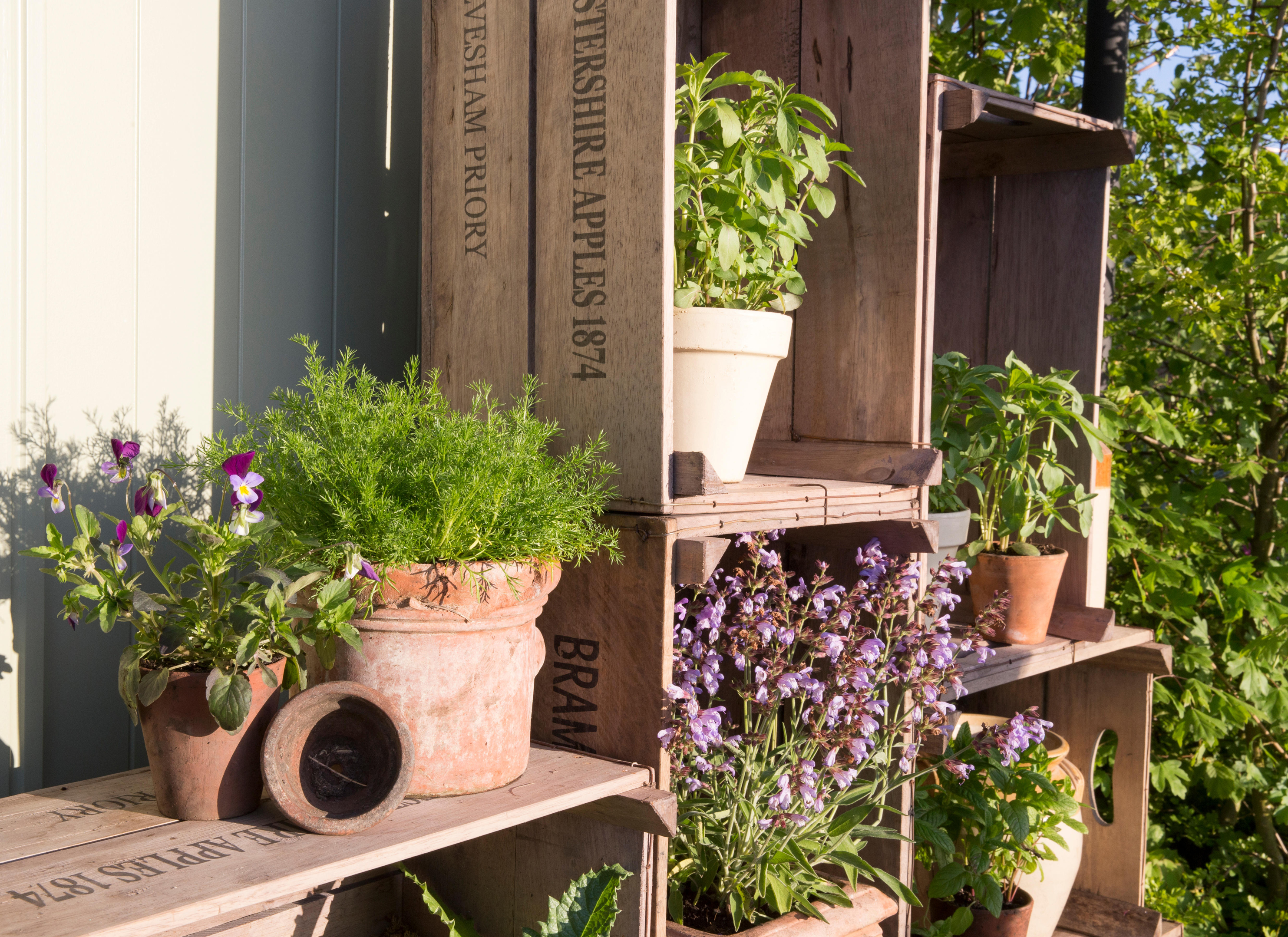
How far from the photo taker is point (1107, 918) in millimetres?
2404

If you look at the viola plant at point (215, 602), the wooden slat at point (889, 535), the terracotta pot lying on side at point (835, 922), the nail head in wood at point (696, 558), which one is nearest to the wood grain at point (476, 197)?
the nail head in wood at point (696, 558)

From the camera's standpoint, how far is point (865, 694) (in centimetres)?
158

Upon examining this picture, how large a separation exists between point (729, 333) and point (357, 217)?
66cm

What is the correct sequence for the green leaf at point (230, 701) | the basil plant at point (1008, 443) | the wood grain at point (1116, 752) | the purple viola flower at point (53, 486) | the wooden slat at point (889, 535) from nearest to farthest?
the green leaf at point (230, 701)
the purple viola flower at point (53, 486)
the wooden slat at point (889, 535)
the basil plant at point (1008, 443)
the wood grain at point (1116, 752)

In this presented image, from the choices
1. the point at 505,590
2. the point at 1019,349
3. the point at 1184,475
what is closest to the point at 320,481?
the point at 505,590

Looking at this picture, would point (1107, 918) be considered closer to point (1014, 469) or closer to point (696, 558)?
point (1014, 469)

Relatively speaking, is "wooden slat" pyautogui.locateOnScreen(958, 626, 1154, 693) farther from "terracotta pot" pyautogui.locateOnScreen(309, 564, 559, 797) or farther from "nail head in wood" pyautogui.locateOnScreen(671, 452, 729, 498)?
"terracotta pot" pyautogui.locateOnScreen(309, 564, 559, 797)

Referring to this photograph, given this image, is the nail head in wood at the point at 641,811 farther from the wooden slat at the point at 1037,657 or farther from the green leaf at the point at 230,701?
the wooden slat at the point at 1037,657

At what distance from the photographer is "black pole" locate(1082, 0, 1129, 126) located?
2764 millimetres

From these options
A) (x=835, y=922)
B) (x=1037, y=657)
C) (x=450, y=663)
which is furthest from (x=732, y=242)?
(x=1037, y=657)

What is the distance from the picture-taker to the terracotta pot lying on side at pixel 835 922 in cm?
156

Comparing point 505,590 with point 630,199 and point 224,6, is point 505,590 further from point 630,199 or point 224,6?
point 224,6

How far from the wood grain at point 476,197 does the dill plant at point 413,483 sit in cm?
24

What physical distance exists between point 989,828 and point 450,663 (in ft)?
4.17
